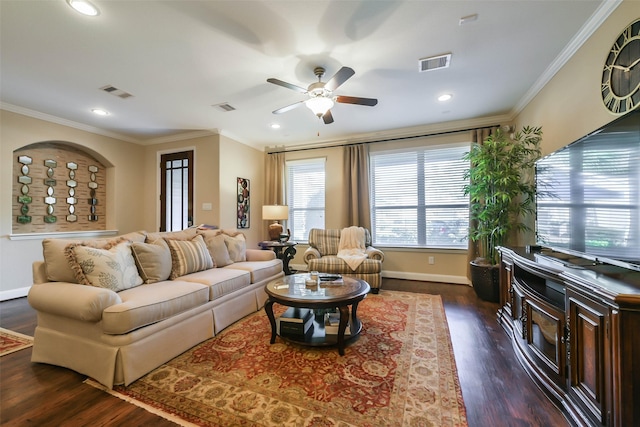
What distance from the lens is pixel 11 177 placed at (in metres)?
3.56

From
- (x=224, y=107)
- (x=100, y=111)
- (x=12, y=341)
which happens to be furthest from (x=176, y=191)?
(x=12, y=341)

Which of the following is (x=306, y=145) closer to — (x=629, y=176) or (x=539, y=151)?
(x=539, y=151)

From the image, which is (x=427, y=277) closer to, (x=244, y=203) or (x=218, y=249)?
(x=218, y=249)

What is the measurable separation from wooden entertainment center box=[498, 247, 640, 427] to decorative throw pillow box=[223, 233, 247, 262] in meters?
3.08

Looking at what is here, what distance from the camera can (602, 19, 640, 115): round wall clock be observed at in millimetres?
1643

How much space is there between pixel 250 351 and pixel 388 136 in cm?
407

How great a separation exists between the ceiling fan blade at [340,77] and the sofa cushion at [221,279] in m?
2.18

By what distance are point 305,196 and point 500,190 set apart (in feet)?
11.3

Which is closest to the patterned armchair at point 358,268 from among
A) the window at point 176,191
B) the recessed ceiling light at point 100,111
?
the window at point 176,191

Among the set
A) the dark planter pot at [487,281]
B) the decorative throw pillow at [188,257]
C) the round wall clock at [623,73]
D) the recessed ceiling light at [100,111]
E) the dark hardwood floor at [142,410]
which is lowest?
the dark hardwood floor at [142,410]

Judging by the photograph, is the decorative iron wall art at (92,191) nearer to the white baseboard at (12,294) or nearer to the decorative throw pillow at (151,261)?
the white baseboard at (12,294)

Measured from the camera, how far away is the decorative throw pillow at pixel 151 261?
7.82 ft

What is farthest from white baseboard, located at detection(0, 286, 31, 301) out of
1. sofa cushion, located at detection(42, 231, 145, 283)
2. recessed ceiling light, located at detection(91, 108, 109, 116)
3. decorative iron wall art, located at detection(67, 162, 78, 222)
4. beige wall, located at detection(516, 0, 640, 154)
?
beige wall, located at detection(516, 0, 640, 154)

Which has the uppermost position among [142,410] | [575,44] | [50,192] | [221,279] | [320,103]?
[575,44]
